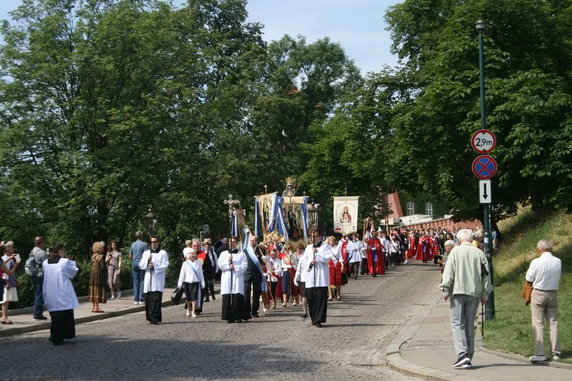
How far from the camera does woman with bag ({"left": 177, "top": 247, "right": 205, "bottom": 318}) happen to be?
2009 cm

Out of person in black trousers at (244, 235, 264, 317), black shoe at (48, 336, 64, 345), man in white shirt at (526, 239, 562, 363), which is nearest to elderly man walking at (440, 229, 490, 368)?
man in white shirt at (526, 239, 562, 363)

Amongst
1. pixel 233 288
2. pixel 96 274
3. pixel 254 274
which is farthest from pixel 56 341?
pixel 96 274

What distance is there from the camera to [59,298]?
15266mm

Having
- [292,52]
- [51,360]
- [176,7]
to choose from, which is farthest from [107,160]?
[292,52]

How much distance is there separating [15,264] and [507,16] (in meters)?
20.3

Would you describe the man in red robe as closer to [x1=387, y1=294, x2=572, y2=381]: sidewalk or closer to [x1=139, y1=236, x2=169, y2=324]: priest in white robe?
[x1=139, y1=236, x2=169, y2=324]: priest in white robe

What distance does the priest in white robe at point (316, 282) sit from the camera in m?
17.4

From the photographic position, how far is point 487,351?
41.8 feet

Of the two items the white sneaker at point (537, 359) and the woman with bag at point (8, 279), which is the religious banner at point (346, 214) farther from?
the white sneaker at point (537, 359)

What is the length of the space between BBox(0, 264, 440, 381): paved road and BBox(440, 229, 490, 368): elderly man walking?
3.51 feet

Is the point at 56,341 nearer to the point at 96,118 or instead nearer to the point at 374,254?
the point at 96,118

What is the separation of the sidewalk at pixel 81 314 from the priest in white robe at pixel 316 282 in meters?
5.58

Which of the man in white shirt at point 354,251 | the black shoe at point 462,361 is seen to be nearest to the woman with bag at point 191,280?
the black shoe at point 462,361

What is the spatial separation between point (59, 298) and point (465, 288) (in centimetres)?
759
